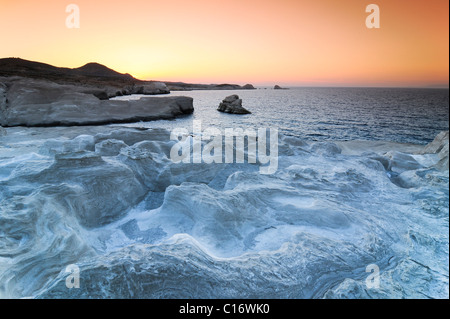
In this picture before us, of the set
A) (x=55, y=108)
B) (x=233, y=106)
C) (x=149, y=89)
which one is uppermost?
(x=149, y=89)

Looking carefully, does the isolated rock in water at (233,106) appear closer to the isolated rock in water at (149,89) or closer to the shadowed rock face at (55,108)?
the shadowed rock face at (55,108)

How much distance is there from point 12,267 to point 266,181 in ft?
21.2

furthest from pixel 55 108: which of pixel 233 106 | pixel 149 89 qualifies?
pixel 149 89

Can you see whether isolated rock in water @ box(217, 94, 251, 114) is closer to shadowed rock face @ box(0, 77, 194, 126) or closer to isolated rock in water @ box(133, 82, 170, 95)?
shadowed rock face @ box(0, 77, 194, 126)

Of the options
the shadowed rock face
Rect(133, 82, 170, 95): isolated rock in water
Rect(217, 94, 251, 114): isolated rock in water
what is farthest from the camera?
Rect(133, 82, 170, 95): isolated rock in water

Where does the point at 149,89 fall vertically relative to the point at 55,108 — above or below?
above

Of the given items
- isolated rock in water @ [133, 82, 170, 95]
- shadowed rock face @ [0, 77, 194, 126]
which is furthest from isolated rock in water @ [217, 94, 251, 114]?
isolated rock in water @ [133, 82, 170, 95]

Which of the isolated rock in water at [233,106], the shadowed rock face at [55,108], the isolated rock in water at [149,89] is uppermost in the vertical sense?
the isolated rock in water at [149,89]

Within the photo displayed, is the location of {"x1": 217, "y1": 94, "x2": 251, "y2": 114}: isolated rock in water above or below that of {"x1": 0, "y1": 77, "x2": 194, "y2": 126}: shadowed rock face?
above

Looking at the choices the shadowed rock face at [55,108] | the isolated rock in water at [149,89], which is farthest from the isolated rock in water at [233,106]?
the isolated rock in water at [149,89]

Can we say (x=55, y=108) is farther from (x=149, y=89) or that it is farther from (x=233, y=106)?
(x=149, y=89)

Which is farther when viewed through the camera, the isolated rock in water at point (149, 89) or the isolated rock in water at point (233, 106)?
the isolated rock in water at point (149, 89)

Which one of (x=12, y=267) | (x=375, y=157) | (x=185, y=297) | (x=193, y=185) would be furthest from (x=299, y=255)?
(x=375, y=157)

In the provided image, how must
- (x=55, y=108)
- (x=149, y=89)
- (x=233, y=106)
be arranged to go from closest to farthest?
(x=55, y=108) → (x=233, y=106) → (x=149, y=89)
